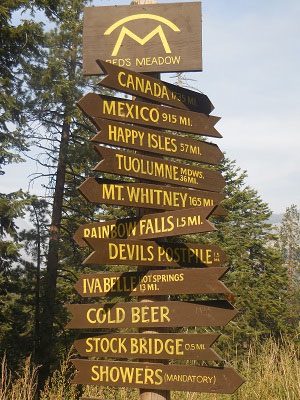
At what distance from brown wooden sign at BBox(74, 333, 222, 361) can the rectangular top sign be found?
237cm

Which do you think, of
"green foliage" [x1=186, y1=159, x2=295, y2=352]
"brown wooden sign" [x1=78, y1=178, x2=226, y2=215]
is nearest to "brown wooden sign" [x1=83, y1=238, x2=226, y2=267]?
"brown wooden sign" [x1=78, y1=178, x2=226, y2=215]

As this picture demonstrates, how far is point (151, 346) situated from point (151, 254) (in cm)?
71

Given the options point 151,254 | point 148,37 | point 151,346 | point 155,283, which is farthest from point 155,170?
point 151,346

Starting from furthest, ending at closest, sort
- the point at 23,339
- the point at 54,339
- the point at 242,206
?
the point at 242,206
the point at 54,339
the point at 23,339

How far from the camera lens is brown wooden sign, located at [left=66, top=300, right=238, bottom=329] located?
12.1ft

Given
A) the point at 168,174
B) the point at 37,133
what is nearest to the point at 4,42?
the point at 37,133

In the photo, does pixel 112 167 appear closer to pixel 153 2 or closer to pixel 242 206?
pixel 153 2

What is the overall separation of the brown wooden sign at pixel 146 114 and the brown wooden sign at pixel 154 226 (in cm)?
86

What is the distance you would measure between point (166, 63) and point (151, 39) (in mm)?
268

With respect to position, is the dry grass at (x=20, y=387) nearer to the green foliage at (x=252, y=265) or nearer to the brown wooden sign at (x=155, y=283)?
the brown wooden sign at (x=155, y=283)

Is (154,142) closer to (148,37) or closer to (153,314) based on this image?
(148,37)

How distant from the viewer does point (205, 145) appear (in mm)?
Answer: 4621

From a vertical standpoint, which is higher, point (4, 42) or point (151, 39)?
point (4, 42)

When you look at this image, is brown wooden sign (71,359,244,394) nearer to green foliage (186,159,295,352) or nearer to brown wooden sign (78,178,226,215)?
brown wooden sign (78,178,226,215)
